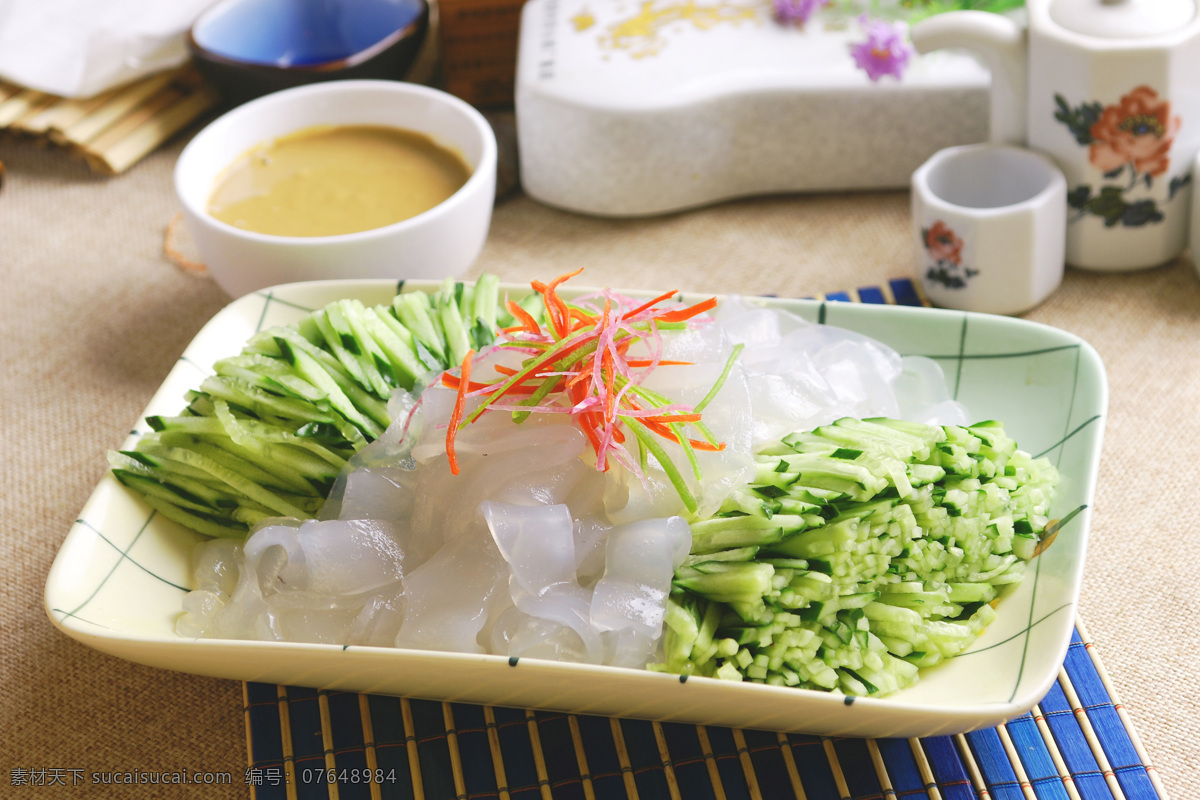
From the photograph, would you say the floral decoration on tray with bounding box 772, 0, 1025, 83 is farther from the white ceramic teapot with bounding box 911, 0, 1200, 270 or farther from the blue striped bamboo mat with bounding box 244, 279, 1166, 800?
the blue striped bamboo mat with bounding box 244, 279, 1166, 800

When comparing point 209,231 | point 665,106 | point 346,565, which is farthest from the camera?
point 665,106

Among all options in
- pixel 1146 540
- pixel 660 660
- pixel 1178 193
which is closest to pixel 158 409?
pixel 660 660

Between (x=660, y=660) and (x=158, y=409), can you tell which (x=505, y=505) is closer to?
(x=660, y=660)

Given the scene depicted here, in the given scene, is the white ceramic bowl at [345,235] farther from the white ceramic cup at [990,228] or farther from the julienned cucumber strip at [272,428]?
the white ceramic cup at [990,228]

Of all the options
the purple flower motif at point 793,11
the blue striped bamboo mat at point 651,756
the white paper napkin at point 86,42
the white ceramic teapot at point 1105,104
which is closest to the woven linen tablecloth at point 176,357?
the blue striped bamboo mat at point 651,756

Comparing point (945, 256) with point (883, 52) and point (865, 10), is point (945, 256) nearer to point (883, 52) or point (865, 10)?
point (883, 52)

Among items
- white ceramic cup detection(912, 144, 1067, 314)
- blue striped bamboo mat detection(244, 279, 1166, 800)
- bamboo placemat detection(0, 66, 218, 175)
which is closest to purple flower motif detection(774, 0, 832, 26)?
white ceramic cup detection(912, 144, 1067, 314)
